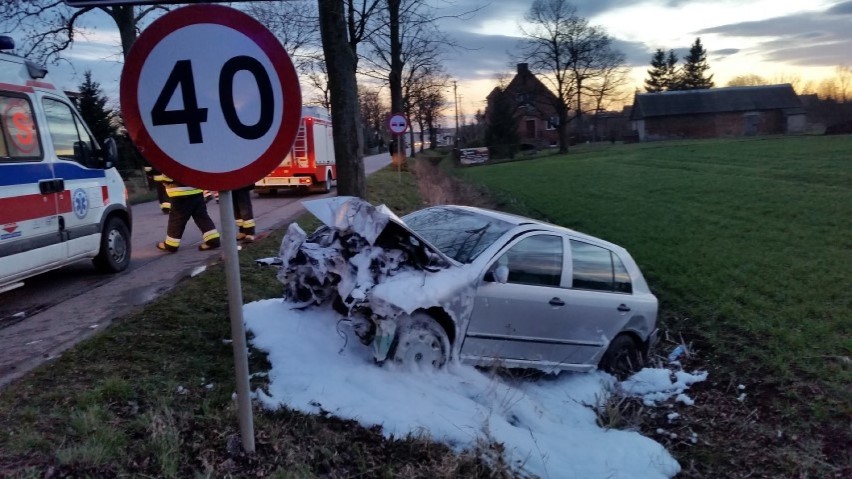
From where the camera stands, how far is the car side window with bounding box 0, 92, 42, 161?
Answer: 6.68 meters

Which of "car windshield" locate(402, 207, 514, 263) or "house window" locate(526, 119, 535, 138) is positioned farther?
"house window" locate(526, 119, 535, 138)

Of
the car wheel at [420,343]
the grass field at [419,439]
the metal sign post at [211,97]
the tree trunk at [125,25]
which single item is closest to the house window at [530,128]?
the tree trunk at [125,25]

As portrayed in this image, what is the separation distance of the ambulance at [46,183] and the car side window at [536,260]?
15.4 feet

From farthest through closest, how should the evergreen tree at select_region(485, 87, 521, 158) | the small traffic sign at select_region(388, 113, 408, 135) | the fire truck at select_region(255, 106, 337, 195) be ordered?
the evergreen tree at select_region(485, 87, 521, 158), the small traffic sign at select_region(388, 113, 408, 135), the fire truck at select_region(255, 106, 337, 195)

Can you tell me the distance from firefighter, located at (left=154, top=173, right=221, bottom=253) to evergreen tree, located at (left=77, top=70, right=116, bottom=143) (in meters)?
22.3

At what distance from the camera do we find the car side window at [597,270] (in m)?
6.42

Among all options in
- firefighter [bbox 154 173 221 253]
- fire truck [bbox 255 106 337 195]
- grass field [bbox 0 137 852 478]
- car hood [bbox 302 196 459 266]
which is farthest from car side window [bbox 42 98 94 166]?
fire truck [bbox 255 106 337 195]

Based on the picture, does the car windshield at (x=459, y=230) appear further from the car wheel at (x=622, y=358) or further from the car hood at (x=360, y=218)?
the car wheel at (x=622, y=358)

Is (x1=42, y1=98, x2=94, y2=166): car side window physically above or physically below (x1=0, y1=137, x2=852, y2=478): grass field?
above

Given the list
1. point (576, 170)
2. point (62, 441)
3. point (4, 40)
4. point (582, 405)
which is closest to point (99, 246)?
point (4, 40)

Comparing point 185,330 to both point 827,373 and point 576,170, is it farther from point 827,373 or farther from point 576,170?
point 576,170

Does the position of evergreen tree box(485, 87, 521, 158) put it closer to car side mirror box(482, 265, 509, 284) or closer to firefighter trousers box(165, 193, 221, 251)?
firefighter trousers box(165, 193, 221, 251)

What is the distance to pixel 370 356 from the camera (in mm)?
5230

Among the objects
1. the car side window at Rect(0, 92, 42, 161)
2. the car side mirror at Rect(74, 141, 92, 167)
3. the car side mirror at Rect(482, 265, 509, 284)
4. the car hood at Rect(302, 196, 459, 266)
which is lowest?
the car side mirror at Rect(482, 265, 509, 284)
